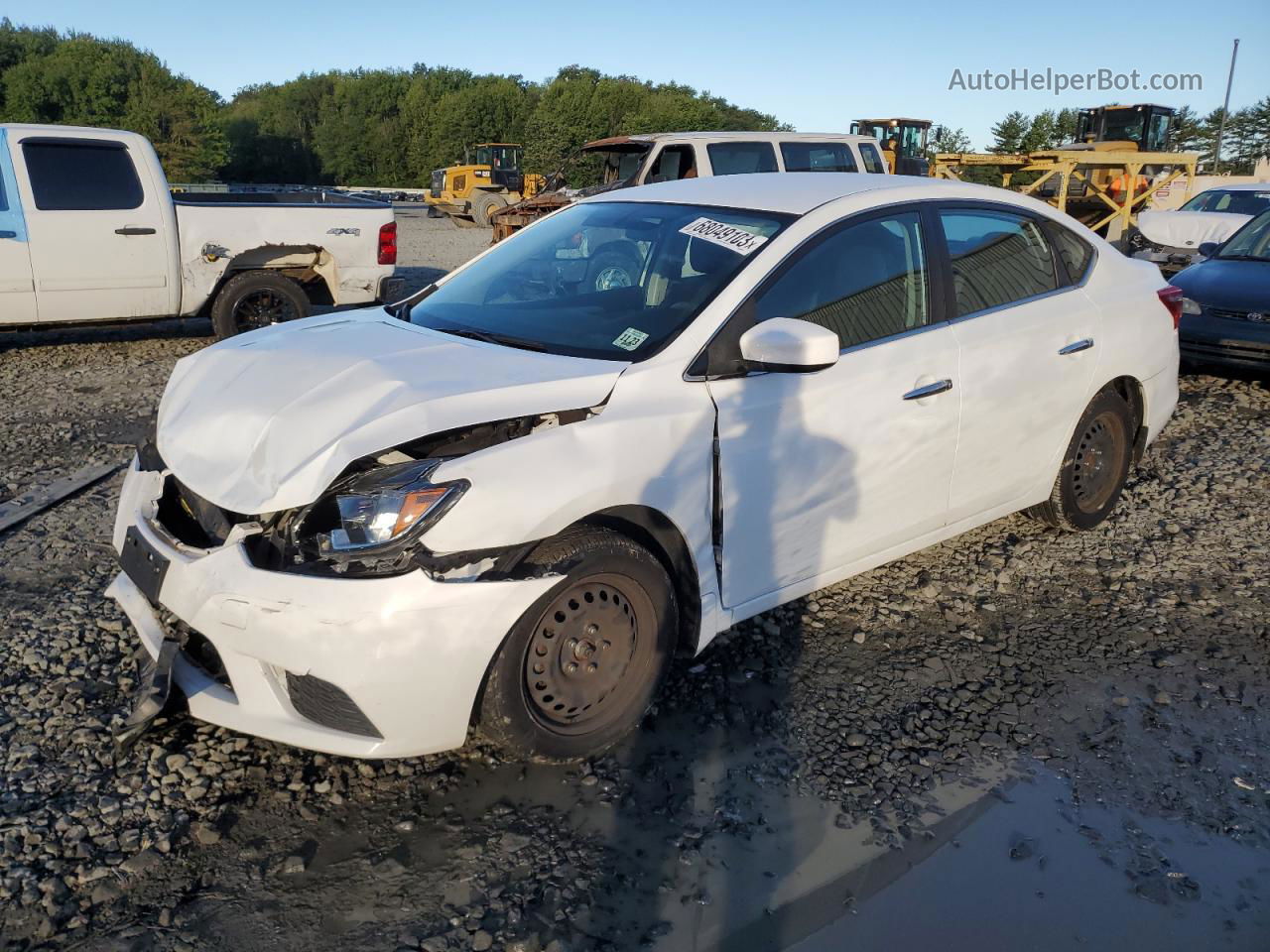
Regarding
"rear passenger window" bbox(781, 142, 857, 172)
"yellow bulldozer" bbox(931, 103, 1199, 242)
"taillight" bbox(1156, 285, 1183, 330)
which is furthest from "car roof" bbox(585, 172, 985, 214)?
"yellow bulldozer" bbox(931, 103, 1199, 242)

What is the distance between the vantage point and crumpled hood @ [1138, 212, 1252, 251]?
1306cm

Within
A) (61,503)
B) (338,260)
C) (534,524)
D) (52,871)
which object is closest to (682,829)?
(534,524)

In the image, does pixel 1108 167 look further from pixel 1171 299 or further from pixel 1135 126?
pixel 1171 299

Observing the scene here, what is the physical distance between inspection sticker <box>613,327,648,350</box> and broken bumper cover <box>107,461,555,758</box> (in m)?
0.92

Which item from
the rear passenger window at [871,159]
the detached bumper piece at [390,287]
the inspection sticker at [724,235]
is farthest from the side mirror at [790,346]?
the rear passenger window at [871,159]

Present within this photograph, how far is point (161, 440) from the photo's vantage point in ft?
11.1

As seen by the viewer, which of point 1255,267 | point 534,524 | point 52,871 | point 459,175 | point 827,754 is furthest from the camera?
point 459,175

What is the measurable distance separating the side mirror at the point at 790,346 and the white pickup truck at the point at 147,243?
22.7 ft

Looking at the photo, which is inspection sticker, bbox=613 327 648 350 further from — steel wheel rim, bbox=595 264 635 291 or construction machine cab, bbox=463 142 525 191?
construction machine cab, bbox=463 142 525 191

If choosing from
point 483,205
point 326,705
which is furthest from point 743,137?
point 483,205

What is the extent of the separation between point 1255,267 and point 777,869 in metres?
8.30

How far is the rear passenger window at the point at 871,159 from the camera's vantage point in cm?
1354

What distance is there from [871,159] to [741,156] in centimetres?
213

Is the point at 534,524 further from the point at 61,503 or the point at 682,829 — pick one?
the point at 61,503
